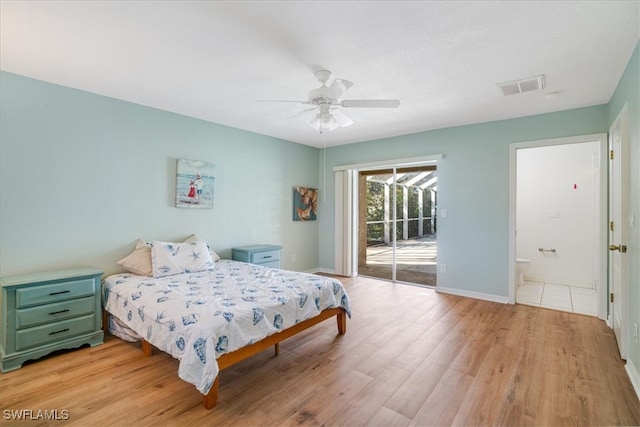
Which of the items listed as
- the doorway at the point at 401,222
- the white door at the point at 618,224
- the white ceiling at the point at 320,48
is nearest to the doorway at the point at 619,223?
the white door at the point at 618,224

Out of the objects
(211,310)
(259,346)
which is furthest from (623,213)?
(211,310)

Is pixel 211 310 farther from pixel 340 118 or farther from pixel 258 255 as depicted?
pixel 258 255

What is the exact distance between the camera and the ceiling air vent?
9.35ft

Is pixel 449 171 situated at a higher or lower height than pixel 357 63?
lower

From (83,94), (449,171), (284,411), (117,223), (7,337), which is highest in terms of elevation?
(83,94)

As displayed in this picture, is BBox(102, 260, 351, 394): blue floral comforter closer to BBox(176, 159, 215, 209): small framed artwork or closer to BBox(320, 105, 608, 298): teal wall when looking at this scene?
BBox(176, 159, 215, 209): small framed artwork

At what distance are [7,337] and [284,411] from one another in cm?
231

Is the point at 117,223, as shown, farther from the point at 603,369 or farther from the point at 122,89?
the point at 603,369

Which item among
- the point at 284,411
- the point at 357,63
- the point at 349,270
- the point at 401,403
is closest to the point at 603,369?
the point at 401,403

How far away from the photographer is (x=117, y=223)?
3398 mm

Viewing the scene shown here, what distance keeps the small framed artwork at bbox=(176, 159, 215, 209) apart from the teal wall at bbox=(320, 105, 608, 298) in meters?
3.13

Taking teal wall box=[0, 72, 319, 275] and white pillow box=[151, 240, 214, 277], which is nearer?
teal wall box=[0, 72, 319, 275]

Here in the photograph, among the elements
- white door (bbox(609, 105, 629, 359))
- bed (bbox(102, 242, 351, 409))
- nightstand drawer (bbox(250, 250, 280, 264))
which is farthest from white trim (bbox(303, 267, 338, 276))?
white door (bbox(609, 105, 629, 359))

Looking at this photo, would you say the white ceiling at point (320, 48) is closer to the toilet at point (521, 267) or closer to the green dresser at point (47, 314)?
the green dresser at point (47, 314)
